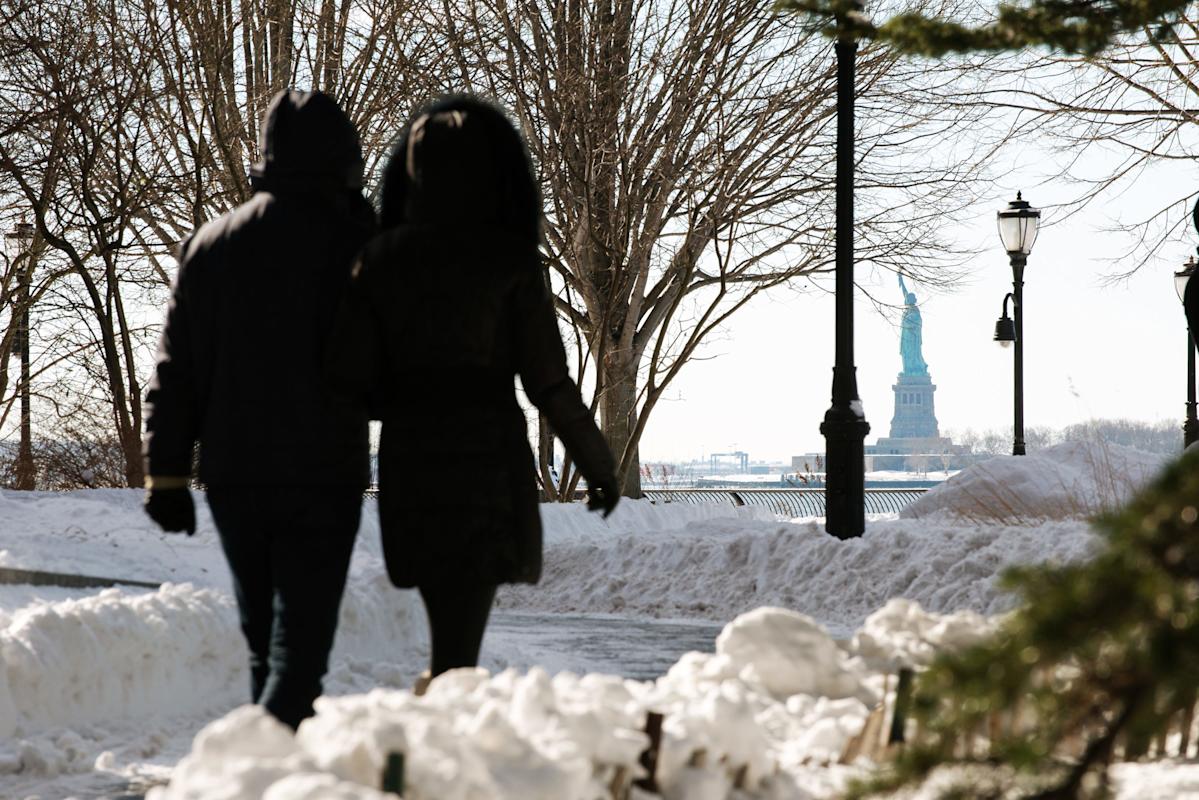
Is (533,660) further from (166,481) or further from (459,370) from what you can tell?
(459,370)

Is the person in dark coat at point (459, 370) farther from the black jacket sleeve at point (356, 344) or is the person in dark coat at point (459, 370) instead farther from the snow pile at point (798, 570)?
the snow pile at point (798, 570)

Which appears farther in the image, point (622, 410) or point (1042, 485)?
point (622, 410)

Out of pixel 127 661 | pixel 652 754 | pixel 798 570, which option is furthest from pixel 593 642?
pixel 652 754

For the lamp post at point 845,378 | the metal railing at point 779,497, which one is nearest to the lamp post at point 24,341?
the metal railing at point 779,497

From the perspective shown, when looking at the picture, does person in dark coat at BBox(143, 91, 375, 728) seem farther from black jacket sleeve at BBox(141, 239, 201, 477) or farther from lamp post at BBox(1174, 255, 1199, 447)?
lamp post at BBox(1174, 255, 1199, 447)

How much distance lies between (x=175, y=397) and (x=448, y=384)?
76 centimetres

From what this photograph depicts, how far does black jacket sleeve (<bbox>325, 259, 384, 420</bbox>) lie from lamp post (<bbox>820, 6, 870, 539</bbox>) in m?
8.24

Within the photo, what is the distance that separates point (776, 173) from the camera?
2391cm

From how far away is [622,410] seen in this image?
76.6 ft

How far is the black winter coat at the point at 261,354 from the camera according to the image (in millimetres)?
4016

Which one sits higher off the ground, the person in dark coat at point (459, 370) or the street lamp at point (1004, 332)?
the street lamp at point (1004, 332)

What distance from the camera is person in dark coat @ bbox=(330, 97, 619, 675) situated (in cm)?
405

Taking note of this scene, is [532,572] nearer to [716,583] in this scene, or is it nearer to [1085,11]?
[1085,11]

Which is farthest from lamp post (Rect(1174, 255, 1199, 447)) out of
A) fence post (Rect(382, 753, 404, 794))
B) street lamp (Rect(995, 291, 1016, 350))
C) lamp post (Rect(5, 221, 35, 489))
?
fence post (Rect(382, 753, 404, 794))
